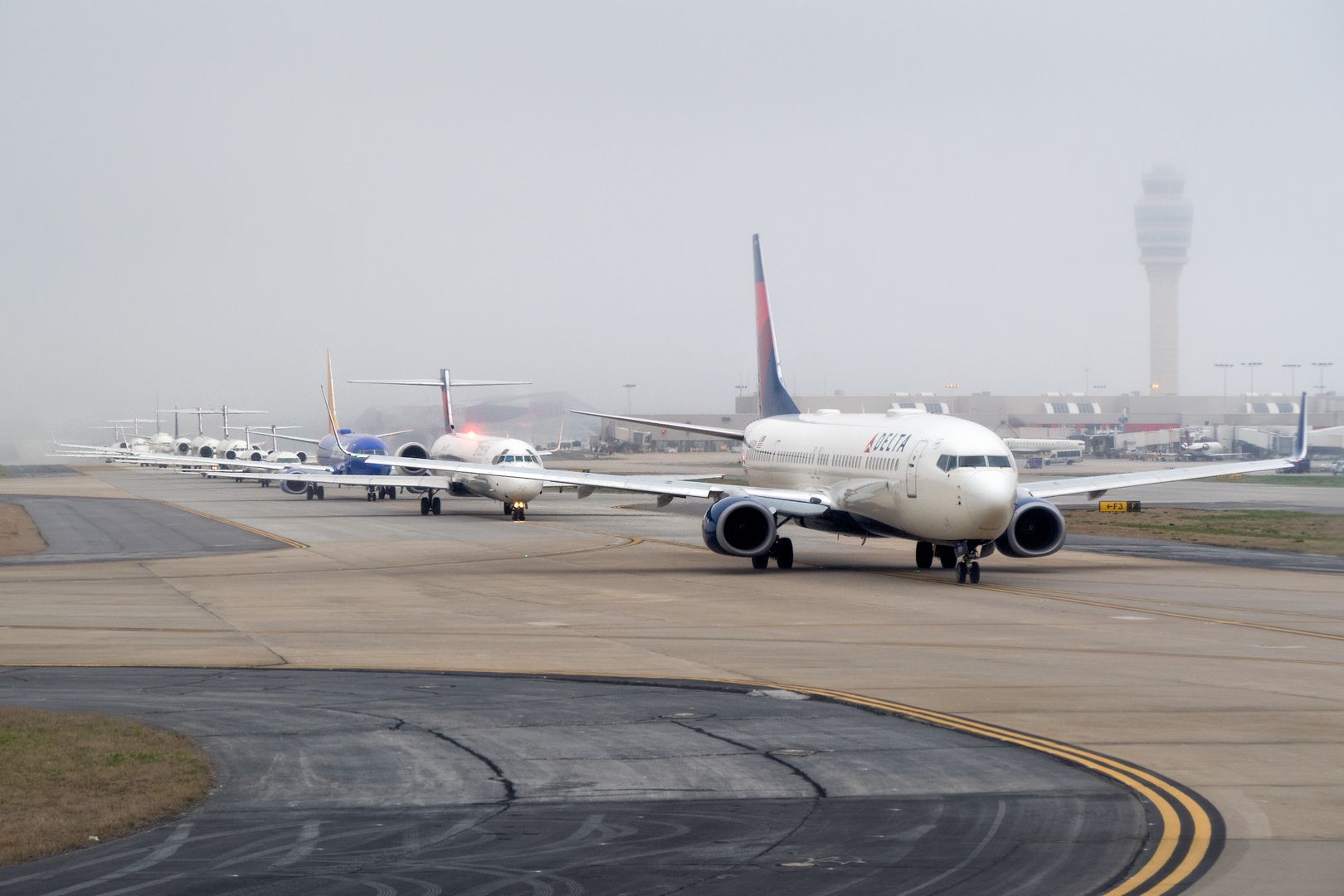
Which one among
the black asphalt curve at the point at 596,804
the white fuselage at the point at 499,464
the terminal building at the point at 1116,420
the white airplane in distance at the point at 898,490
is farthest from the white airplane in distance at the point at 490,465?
the terminal building at the point at 1116,420

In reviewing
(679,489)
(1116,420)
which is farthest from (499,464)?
(1116,420)

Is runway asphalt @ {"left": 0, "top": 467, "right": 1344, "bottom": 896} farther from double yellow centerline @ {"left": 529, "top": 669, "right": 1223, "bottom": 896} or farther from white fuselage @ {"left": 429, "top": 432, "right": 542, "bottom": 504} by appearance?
white fuselage @ {"left": 429, "top": 432, "right": 542, "bottom": 504}

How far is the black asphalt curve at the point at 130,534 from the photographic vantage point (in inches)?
1858

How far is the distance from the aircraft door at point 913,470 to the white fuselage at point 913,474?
0.02m

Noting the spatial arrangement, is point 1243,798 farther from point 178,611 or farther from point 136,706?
point 178,611

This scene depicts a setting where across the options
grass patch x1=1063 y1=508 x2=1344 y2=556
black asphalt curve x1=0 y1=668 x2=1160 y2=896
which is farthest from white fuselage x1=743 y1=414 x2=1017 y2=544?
black asphalt curve x1=0 y1=668 x2=1160 y2=896

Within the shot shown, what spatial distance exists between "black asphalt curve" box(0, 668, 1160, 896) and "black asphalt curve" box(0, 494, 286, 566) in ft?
92.6

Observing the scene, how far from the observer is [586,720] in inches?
713

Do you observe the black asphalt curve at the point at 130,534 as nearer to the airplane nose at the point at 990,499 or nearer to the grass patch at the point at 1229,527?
the airplane nose at the point at 990,499

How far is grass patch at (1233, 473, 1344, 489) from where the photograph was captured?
290ft

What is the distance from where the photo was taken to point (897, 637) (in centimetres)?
2616

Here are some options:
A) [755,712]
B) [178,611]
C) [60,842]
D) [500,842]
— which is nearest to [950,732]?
[755,712]

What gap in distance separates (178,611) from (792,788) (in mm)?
20112

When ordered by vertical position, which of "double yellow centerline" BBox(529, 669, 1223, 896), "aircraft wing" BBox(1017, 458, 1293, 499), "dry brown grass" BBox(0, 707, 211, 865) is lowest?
"double yellow centerline" BBox(529, 669, 1223, 896)
